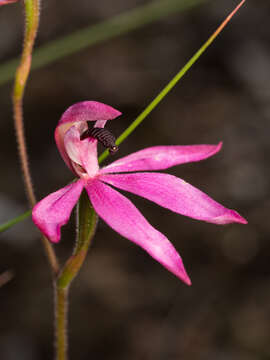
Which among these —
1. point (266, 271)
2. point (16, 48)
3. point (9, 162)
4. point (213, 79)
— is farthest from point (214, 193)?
point (16, 48)

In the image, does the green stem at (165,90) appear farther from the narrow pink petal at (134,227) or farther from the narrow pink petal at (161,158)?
the narrow pink petal at (134,227)

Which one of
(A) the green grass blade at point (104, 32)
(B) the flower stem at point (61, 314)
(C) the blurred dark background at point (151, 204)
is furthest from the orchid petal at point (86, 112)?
(C) the blurred dark background at point (151, 204)

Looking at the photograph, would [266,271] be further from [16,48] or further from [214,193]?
[16,48]

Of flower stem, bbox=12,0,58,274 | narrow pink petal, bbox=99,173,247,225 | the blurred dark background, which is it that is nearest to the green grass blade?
flower stem, bbox=12,0,58,274

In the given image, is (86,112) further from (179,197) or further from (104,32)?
(104,32)

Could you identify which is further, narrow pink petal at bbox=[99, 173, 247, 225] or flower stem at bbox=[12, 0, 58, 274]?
flower stem at bbox=[12, 0, 58, 274]

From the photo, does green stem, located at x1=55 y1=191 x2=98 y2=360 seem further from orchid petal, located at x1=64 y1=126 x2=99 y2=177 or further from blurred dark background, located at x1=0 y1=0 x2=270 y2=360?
blurred dark background, located at x1=0 y1=0 x2=270 y2=360
